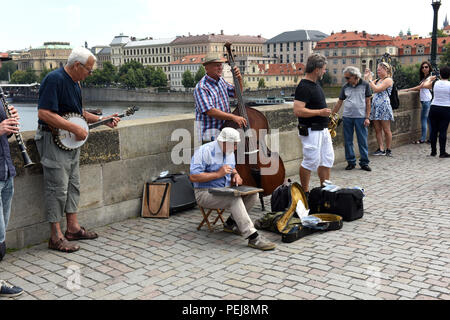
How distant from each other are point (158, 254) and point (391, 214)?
2.84 metres

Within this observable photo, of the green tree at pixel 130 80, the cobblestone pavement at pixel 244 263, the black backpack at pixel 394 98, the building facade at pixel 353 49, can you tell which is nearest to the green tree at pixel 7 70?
the green tree at pixel 130 80

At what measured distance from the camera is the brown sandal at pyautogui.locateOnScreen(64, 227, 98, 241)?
541cm

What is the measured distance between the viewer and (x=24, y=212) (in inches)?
206

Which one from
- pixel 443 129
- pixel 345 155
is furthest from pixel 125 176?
pixel 443 129

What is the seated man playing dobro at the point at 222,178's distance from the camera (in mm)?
5070

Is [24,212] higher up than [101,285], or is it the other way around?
[24,212]

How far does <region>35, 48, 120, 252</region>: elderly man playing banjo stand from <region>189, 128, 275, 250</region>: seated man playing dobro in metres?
1.15

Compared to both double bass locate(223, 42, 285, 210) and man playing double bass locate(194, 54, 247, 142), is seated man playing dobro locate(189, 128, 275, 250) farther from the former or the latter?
man playing double bass locate(194, 54, 247, 142)

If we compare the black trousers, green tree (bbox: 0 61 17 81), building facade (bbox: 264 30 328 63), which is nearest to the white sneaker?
the black trousers

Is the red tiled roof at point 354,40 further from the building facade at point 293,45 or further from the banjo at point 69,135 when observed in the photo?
the banjo at point 69,135

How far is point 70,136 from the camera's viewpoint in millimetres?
5004

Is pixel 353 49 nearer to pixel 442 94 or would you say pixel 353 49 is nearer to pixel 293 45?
pixel 293 45

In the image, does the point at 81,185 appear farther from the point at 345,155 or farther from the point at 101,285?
the point at 345,155

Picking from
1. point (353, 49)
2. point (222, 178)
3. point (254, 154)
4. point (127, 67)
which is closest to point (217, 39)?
point (127, 67)
